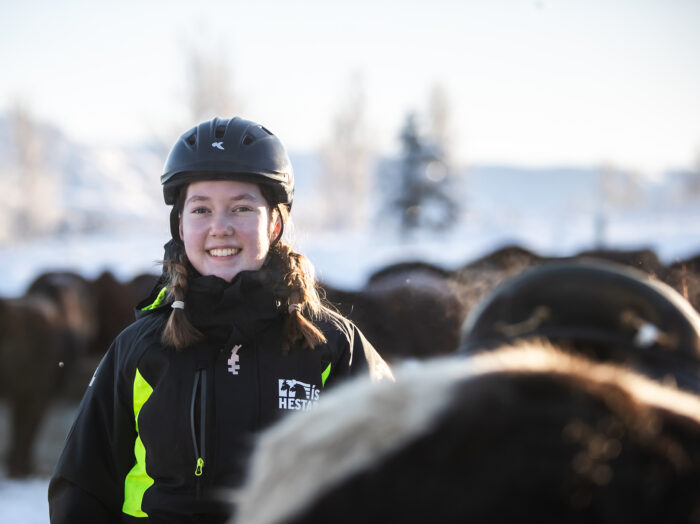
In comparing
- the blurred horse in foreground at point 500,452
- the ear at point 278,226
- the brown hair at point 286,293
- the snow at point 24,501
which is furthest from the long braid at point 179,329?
the snow at point 24,501

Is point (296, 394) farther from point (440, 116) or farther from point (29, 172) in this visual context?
point (29, 172)

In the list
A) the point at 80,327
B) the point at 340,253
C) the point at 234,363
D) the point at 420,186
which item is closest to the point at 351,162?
the point at 420,186

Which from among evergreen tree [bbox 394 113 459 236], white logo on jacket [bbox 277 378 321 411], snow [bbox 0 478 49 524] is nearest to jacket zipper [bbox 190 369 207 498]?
white logo on jacket [bbox 277 378 321 411]

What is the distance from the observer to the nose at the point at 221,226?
217 centimetres

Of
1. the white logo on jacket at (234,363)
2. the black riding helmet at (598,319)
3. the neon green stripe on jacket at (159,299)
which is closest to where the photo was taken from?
the black riding helmet at (598,319)

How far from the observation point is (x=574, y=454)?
0.62 m

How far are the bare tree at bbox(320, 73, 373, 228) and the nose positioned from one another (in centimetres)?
4036

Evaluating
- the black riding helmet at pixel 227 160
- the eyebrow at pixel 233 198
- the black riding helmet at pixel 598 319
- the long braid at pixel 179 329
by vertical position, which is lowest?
the long braid at pixel 179 329

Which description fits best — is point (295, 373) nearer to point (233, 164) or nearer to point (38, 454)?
point (233, 164)

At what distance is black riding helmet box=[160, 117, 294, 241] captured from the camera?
90.0 inches

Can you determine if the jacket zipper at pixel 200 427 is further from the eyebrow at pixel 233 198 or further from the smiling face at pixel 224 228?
the eyebrow at pixel 233 198

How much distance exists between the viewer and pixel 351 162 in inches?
1718

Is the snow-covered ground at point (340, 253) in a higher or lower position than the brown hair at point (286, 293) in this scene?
lower

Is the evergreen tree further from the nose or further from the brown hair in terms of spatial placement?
the nose
